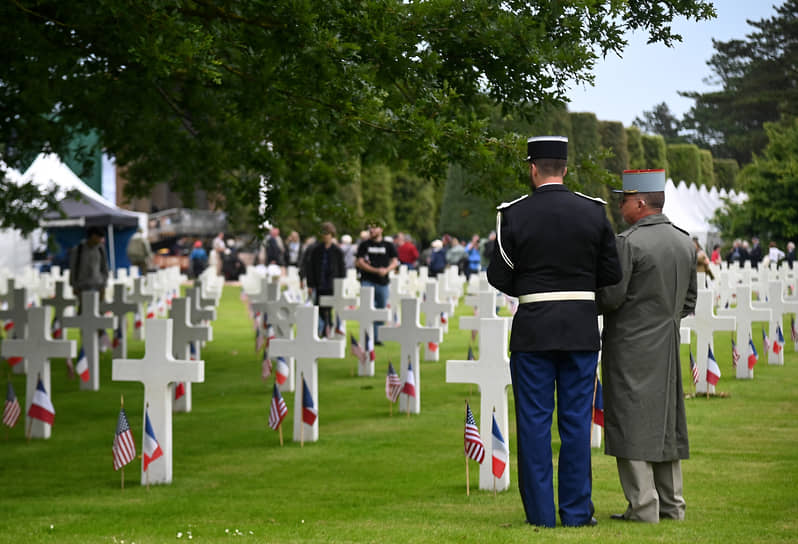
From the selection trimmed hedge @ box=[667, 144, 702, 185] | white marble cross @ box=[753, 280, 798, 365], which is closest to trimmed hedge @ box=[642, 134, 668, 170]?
trimmed hedge @ box=[667, 144, 702, 185]

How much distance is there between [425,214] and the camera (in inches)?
2483

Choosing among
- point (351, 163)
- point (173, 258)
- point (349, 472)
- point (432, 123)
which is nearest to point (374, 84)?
point (432, 123)

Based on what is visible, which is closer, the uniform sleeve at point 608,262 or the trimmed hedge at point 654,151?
the uniform sleeve at point 608,262

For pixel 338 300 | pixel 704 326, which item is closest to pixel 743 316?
pixel 704 326

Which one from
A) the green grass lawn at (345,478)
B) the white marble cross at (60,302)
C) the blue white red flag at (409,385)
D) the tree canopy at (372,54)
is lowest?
the green grass lawn at (345,478)

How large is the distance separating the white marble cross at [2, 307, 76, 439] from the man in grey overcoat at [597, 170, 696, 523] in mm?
5967

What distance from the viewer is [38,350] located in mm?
10961

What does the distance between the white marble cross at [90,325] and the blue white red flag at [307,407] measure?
15.2 ft

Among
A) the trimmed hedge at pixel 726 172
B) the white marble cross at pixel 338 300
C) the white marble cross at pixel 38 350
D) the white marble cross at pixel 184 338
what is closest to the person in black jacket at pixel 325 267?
the white marble cross at pixel 338 300

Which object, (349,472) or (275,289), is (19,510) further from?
(275,289)

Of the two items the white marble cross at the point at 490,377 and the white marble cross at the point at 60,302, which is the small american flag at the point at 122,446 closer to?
the white marble cross at the point at 490,377

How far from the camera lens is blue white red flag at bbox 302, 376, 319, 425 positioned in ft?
34.1

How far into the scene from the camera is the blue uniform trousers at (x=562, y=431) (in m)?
6.21

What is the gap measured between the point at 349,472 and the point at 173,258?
151 feet
